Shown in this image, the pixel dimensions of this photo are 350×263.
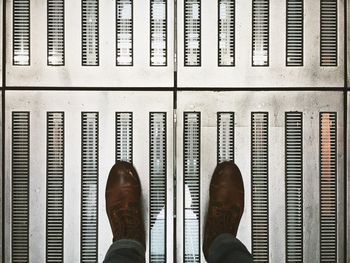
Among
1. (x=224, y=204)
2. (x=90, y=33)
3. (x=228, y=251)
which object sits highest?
(x=90, y=33)

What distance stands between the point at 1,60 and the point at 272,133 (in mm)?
882

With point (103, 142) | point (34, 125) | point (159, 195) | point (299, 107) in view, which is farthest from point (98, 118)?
point (299, 107)

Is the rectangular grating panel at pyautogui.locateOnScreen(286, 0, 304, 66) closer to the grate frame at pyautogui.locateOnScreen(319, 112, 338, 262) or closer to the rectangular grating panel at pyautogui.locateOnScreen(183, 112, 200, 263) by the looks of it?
the grate frame at pyautogui.locateOnScreen(319, 112, 338, 262)

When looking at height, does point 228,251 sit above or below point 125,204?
below

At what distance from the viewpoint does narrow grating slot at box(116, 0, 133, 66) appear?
1.49 metres

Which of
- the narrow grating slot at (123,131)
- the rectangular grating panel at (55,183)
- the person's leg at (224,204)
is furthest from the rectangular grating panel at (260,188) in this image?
the rectangular grating panel at (55,183)

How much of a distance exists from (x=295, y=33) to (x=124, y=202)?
75cm

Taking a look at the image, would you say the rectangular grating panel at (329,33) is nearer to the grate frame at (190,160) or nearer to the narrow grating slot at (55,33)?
the grate frame at (190,160)

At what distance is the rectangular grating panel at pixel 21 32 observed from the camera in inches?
58.7

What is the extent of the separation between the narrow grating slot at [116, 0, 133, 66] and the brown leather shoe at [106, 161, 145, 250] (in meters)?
0.34

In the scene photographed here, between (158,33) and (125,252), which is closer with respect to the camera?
(125,252)

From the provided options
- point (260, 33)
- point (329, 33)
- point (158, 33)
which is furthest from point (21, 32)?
point (329, 33)

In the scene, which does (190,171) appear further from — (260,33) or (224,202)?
(260,33)

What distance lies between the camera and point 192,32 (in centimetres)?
150
